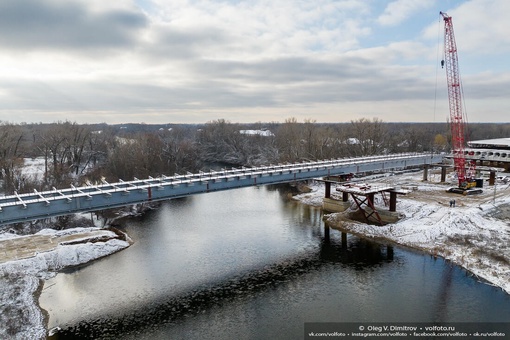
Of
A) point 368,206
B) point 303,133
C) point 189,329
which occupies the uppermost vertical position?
point 303,133

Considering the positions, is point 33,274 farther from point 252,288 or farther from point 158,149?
point 158,149

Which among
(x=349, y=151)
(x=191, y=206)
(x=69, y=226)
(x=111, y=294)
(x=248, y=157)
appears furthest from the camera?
(x=248, y=157)

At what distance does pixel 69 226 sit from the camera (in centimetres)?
4397

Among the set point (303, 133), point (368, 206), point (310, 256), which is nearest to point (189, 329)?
point (310, 256)

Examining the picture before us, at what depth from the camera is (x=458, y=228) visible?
39250mm

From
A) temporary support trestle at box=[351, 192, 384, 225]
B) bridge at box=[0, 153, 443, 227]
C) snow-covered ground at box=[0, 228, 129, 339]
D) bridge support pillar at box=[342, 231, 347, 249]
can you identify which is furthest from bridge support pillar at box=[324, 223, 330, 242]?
snow-covered ground at box=[0, 228, 129, 339]

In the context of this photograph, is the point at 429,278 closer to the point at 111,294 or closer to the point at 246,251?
the point at 246,251

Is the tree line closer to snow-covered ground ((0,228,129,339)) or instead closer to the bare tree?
the bare tree

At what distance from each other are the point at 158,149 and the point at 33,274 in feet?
178

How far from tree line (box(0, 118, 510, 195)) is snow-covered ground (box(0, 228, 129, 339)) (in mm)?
11061

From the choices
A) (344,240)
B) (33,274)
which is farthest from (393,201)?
(33,274)

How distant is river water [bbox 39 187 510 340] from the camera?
2305 cm

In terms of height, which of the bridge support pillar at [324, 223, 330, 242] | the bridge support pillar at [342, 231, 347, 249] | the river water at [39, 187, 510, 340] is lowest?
the river water at [39, 187, 510, 340]

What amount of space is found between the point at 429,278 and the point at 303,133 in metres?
72.9
